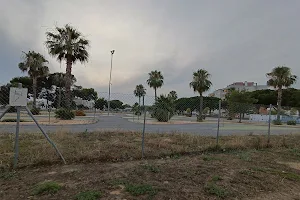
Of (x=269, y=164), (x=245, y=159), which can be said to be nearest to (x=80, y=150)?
(x=245, y=159)

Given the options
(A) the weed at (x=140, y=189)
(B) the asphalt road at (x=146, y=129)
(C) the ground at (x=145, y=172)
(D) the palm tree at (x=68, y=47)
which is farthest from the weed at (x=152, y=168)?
(D) the palm tree at (x=68, y=47)

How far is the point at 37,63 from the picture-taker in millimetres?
35406

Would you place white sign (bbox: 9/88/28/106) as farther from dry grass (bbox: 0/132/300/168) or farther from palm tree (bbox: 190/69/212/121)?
palm tree (bbox: 190/69/212/121)

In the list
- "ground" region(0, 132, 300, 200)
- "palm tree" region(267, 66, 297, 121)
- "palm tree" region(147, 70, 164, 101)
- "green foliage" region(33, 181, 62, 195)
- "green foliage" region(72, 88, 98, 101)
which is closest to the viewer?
"green foliage" region(33, 181, 62, 195)

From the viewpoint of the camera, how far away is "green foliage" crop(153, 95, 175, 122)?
2947cm

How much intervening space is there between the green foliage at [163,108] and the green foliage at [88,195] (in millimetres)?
24522

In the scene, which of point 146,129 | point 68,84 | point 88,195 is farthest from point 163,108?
point 88,195

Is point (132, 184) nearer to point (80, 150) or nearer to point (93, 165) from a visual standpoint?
point (93, 165)

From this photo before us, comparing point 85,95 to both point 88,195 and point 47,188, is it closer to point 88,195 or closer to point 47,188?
point 47,188

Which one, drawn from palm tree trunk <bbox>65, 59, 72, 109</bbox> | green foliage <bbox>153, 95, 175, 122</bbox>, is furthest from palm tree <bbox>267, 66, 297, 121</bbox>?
palm tree trunk <bbox>65, 59, 72, 109</bbox>

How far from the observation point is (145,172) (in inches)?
231

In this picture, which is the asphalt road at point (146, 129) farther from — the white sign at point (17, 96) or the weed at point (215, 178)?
the weed at point (215, 178)

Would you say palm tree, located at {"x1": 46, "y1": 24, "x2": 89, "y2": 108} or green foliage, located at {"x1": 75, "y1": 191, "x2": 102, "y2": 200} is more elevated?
palm tree, located at {"x1": 46, "y1": 24, "x2": 89, "y2": 108}

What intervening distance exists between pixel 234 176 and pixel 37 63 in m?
34.4
